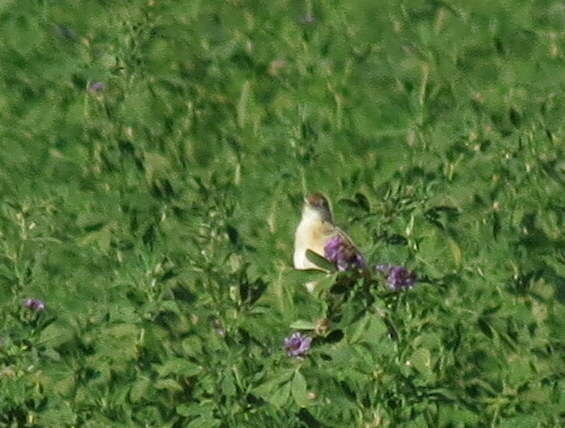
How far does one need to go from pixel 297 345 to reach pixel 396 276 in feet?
1.13

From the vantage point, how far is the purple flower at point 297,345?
4711mm

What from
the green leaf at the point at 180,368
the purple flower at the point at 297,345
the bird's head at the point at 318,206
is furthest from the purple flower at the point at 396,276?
the bird's head at the point at 318,206

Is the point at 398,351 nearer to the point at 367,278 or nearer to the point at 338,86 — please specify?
the point at 367,278

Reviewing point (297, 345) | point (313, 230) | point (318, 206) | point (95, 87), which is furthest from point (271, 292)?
point (318, 206)

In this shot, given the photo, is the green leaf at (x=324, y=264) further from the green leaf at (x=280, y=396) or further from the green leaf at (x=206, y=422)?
the green leaf at (x=206, y=422)

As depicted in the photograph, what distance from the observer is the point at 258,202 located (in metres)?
6.54

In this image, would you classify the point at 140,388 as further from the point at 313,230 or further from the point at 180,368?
the point at 313,230

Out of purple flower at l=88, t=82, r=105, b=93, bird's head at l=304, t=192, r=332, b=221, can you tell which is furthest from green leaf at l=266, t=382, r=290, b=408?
bird's head at l=304, t=192, r=332, b=221

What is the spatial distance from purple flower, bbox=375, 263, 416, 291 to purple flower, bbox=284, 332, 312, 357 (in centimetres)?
22

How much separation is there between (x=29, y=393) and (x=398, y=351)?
0.87 meters

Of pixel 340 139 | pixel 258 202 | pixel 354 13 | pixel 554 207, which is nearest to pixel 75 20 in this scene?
pixel 354 13

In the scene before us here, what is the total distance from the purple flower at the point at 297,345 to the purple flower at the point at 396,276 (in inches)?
8.7

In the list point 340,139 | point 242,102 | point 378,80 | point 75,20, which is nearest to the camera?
point 242,102

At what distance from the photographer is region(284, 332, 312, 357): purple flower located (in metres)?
4.71
